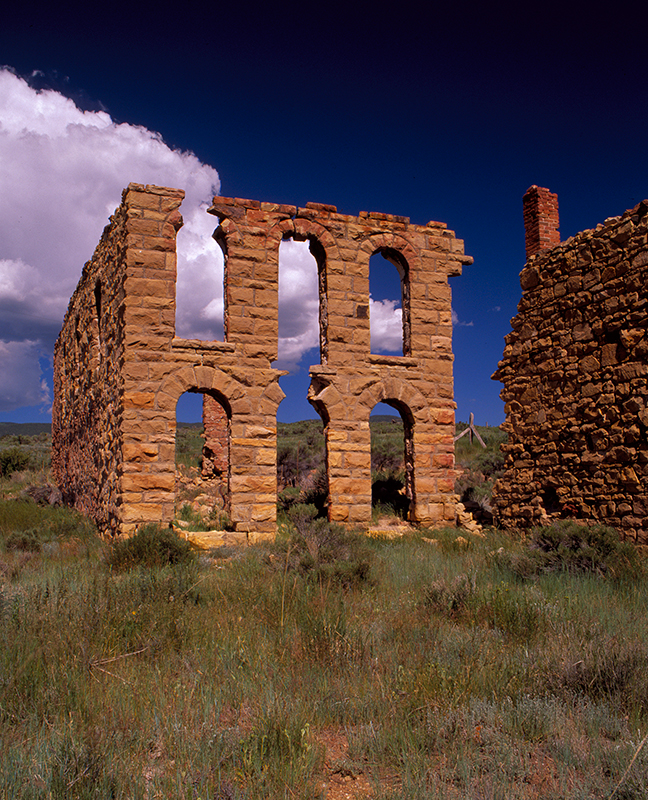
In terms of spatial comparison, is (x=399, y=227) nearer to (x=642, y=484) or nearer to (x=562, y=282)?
(x=562, y=282)

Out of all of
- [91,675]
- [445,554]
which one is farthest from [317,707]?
[445,554]

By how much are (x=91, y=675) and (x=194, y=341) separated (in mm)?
7507

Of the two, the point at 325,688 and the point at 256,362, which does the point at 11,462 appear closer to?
the point at 256,362

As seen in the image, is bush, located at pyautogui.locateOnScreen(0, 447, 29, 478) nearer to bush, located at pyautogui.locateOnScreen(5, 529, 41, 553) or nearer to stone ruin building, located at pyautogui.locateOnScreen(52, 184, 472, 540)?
stone ruin building, located at pyautogui.locateOnScreen(52, 184, 472, 540)

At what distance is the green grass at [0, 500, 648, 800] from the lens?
2.74 meters

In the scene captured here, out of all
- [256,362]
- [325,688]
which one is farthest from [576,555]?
[256,362]

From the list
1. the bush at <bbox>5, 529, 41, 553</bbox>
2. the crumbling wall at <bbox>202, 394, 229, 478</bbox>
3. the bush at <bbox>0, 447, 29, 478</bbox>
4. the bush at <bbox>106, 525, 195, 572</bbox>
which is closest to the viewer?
the bush at <bbox>106, 525, 195, 572</bbox>

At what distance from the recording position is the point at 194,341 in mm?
10586

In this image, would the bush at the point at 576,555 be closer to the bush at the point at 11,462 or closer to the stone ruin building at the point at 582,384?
the stone ruin building at the point at 582,384

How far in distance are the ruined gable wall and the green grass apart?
576cm

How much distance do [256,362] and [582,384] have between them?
5.85m

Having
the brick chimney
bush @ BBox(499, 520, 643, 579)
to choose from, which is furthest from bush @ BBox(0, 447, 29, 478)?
bush @ BBox(499, 520, 643, 579)

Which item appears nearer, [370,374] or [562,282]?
[562,282]

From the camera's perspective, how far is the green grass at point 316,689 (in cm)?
274
